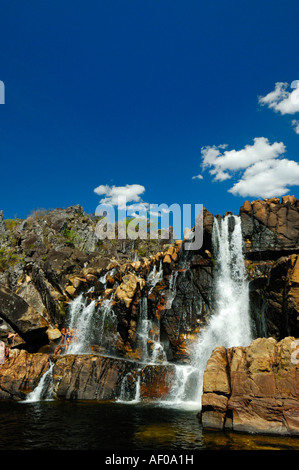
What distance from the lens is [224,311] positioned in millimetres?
30953

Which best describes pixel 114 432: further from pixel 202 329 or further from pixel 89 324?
pixel 89 324

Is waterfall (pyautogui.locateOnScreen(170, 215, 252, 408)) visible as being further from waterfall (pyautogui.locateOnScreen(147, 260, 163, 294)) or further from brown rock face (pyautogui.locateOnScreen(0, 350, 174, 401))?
waterfall (pyautogui.locateOnScreen(147, 260, 163, 294))

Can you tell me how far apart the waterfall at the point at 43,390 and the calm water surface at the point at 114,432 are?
406cm

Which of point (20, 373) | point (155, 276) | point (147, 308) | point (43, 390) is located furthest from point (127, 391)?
point (155, 276)

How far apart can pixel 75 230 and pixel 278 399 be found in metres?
75.9

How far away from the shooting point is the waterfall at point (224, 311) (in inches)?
942

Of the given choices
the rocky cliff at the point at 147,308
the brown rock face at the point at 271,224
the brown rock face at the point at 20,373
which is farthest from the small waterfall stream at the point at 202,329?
the brown rock face at the point at 271,224

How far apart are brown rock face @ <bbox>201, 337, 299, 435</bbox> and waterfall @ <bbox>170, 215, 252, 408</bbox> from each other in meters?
8.53

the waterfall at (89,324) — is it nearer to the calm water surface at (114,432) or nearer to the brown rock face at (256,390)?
the calm water surface at (114,432)

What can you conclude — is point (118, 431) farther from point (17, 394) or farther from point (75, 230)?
point (75, 230)

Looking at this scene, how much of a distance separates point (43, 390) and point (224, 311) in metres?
19.1

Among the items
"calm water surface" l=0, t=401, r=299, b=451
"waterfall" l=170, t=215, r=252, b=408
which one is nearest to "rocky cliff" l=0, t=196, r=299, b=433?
"waterfall" l=170, t=215, r=252, b=408

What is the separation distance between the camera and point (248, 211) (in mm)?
34719
